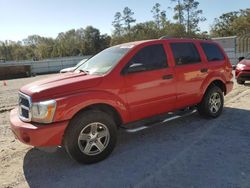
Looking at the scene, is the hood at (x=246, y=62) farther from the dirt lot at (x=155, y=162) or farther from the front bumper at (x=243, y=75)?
the dirt lot at (x=155, y=162)

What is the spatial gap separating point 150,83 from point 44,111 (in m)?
2.01

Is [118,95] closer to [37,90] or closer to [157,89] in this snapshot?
[157,89]

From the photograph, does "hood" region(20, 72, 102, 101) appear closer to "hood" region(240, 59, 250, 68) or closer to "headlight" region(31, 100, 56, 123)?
"headlight" region(31, 100, 56, 123)

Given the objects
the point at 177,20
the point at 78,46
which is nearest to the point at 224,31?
the point at 177,20

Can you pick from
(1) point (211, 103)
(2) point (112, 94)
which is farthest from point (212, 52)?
(2) point (112, 94)

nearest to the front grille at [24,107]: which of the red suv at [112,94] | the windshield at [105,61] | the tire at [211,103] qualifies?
the red suv at [112,94]

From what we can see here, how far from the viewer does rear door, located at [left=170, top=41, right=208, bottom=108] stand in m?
6.10

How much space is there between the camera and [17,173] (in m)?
4.63

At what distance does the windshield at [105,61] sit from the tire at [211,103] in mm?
2303

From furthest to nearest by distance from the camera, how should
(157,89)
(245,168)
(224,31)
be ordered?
(224,31) → (157,89) → (245,168)

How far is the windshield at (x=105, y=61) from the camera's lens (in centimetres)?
536

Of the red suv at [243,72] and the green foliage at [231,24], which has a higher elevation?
the green foliage at [231,24]

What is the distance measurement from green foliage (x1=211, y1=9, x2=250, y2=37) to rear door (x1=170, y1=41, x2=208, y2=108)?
160 feet

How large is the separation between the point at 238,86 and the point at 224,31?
52.7 meters
